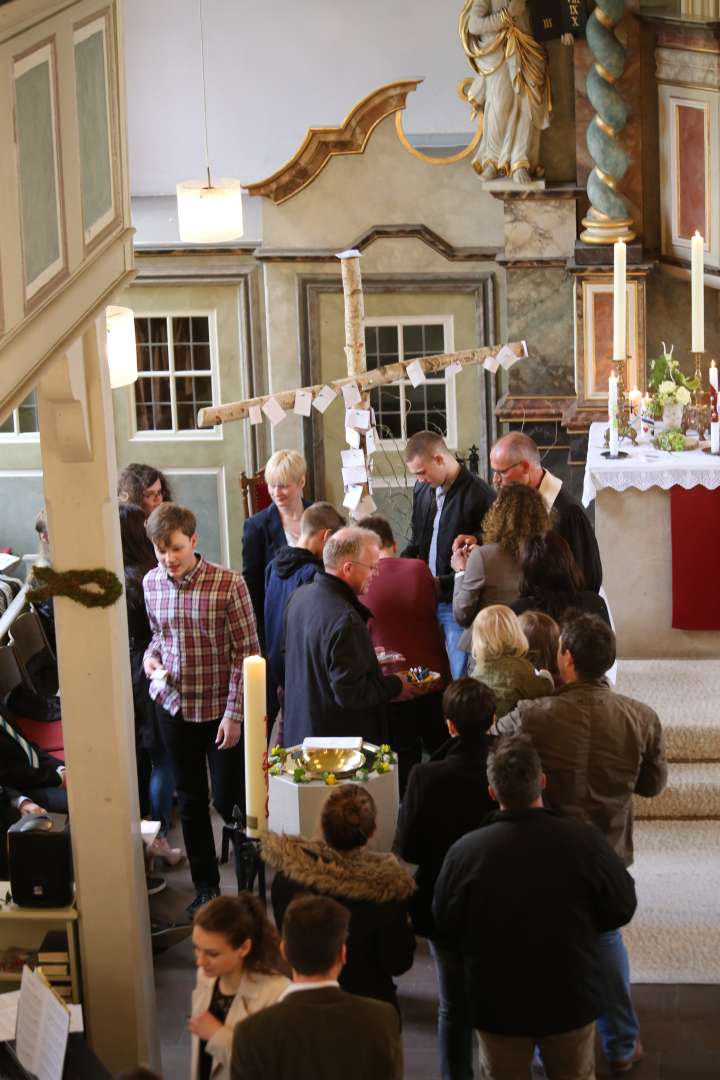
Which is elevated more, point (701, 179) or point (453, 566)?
point (701, 179)

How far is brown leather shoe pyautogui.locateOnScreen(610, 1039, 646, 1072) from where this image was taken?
4.62m

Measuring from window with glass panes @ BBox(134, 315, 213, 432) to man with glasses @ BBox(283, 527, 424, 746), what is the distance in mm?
7530

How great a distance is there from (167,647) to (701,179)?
575cm

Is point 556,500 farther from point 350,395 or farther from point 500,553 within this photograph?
point 350,395

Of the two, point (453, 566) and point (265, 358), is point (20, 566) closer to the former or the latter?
point (265, 358)

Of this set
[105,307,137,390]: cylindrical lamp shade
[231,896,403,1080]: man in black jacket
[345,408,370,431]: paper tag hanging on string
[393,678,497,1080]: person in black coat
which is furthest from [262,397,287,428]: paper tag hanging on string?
[231,896,403,1080]: man in black jacket

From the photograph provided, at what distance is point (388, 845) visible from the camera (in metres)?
5.05

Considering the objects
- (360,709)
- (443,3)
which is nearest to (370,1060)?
(360,709)

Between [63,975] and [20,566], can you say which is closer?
[63,975]

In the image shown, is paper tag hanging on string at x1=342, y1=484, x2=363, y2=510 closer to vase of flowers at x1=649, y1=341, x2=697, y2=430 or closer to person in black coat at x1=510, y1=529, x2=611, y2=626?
vase of flowers at x1=649, y1=341, x2=697, y2=430

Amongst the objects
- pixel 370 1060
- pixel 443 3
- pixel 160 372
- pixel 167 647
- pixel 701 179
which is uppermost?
pixel 443 3

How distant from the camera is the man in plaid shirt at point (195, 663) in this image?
5.54 m

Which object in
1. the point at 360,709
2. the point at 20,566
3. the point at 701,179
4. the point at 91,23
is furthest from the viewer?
the point at 20,566

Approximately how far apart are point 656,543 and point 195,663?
2.76 metres
